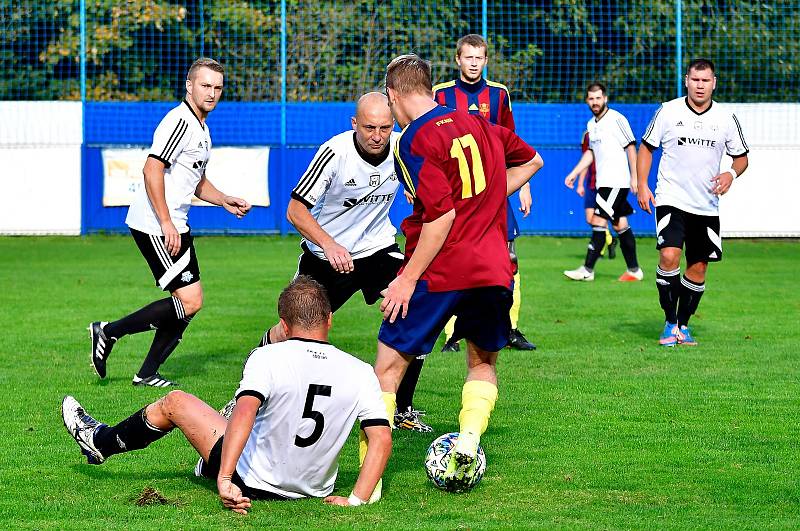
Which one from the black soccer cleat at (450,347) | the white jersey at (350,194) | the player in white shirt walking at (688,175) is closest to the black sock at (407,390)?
the white jersey at (350,194)

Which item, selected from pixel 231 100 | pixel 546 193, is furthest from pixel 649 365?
pixel 231 100

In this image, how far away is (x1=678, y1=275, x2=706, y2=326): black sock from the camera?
36.3 feet

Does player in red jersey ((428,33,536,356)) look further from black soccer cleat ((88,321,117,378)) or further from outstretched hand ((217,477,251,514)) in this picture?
outstretched hand ((217,477,251,514))

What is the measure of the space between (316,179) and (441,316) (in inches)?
73.3

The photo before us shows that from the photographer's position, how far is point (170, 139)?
8.83 meters

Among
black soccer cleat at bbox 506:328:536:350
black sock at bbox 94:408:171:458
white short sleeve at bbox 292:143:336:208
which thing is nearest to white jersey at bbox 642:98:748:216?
black soccer cleat at bbox 506:328:536:350

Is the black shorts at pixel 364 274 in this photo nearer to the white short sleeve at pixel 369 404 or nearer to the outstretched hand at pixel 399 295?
the outstretched hand at pixel 399 295

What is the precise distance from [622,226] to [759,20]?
11005 mm

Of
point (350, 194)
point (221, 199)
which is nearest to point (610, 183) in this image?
point (221, 199)

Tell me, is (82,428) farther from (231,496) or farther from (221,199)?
(221,199)

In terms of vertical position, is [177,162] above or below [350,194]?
above

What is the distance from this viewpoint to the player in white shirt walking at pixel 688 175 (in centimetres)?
1085

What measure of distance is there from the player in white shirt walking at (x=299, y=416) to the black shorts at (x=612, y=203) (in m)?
11.5

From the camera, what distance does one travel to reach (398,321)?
19.9 ft
